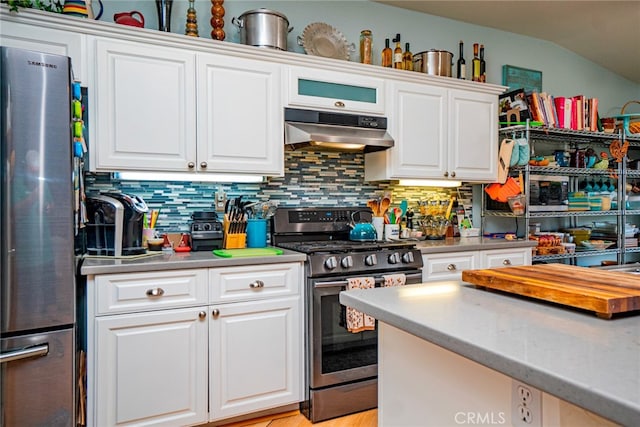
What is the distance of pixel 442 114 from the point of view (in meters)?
3.15

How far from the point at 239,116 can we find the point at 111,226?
36.2 inches

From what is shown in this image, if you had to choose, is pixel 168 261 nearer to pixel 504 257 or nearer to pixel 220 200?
pixel 220 200

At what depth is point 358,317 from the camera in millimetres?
2387

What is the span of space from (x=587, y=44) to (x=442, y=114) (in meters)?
2.06

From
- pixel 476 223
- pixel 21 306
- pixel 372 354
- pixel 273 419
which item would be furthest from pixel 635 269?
pixel 21 306

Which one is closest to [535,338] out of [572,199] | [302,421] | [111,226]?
[302,421]

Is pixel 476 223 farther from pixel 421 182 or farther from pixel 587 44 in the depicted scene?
pixel 587 44

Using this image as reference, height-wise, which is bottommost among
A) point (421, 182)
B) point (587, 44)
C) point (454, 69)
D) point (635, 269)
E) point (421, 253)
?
point (635, 269)

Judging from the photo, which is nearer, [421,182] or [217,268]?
[217,268]

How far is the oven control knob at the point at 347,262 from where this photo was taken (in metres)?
2.42

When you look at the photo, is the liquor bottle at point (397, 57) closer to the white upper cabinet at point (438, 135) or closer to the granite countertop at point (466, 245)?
the white upper cabinet at point (438, 135)

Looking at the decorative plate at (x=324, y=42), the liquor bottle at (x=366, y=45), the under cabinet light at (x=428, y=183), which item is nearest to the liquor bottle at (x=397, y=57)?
the liquor bottle at (x=366, y=45)

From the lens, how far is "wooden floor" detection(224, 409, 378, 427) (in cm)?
233
